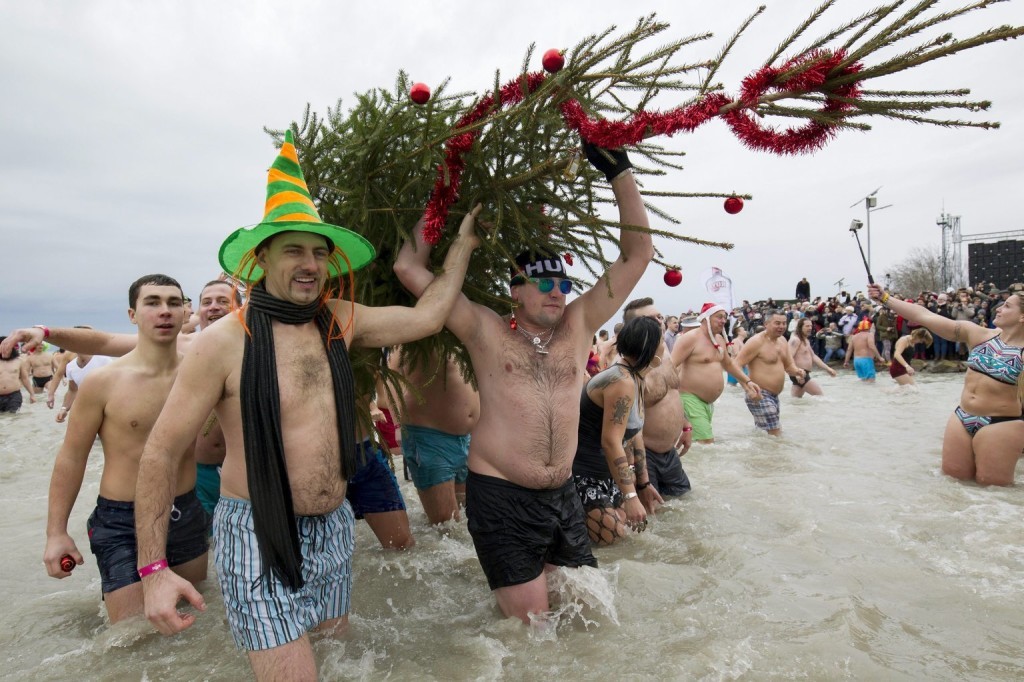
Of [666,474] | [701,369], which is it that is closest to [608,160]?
[666,474]

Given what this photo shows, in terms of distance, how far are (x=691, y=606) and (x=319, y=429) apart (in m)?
2.20

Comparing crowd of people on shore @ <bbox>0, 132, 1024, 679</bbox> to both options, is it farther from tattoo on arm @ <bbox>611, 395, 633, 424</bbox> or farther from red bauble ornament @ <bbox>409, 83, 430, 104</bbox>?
red bauble ornament @ <bbox>409, 83, 430, 104</bbox>

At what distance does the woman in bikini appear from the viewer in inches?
223

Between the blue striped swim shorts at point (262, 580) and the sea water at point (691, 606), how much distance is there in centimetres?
53

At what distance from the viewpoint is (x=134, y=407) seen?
3.29 metres

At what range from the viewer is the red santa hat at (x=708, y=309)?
7893 millimetres

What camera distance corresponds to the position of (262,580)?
2.31 meters

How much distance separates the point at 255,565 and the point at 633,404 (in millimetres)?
2771

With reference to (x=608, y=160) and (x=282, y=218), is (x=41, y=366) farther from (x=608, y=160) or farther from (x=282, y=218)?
(x=608, y=160)

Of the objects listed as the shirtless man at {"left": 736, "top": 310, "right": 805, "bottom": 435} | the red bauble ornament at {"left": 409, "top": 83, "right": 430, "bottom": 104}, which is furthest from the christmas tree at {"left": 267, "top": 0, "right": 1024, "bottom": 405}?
the shirtless man at {"left": 736, "top": 310, "right": 805, "bottom": 435}

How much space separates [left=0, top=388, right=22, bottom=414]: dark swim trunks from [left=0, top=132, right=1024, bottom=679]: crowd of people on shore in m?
12.9

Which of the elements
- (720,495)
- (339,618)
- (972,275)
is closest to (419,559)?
(339,618)

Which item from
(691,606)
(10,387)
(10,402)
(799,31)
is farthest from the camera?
(10,402)

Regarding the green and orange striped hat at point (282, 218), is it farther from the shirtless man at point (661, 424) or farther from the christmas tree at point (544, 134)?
the shirtless man at point (661, 424)
